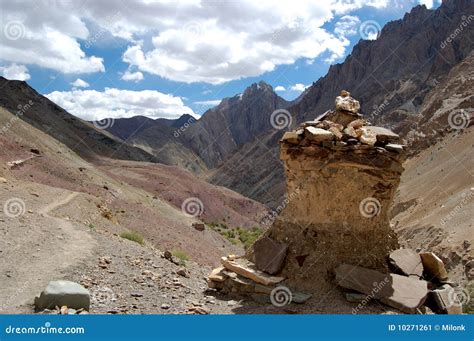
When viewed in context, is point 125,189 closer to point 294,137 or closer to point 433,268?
point 294,137

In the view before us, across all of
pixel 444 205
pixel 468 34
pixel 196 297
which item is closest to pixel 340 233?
pixel 196 297

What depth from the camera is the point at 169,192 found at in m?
47.6

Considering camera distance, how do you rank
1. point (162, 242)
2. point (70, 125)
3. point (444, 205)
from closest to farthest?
point (162, 242) → point (444, 205) → point (70, 125)

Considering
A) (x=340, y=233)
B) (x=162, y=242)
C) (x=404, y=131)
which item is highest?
(x=404, y=131)

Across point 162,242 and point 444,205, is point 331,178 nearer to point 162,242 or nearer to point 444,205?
point 162,242

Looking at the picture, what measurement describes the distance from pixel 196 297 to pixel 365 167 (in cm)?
445

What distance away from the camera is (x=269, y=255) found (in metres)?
10.9
